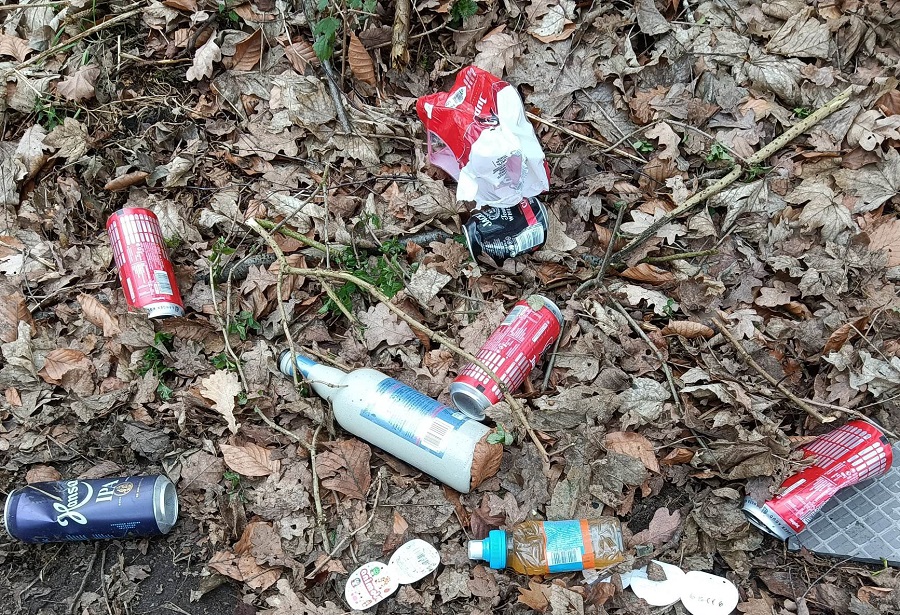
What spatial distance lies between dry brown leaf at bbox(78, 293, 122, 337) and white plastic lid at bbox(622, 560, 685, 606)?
2.40 metres

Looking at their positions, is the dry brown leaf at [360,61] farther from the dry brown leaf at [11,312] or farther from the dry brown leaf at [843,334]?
the dry brown leaf at [843,334]

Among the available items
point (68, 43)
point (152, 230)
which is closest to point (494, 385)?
point (152, 230)

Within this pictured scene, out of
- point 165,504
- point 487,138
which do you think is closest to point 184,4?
point 487,138

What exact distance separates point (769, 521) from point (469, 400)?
3.97ft

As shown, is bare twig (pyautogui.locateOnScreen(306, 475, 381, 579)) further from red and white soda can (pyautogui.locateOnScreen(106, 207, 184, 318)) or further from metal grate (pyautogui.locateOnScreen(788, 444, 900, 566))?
metal grate (pyautogui.locateOnScreen(788, 444, 900, 566))

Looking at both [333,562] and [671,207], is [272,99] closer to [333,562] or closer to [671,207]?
[671,207]

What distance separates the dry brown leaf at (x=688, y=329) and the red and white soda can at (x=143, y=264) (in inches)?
85.3

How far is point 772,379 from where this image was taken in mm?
2559

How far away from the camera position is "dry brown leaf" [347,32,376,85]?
3.26 meters

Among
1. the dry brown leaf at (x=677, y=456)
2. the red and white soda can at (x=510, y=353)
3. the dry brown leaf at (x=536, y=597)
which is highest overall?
the red and white soda can at (x=510, y=353)

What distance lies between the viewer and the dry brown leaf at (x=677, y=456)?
8.07 ft

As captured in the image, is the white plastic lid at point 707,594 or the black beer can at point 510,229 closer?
the white plastic lid at point 707,594

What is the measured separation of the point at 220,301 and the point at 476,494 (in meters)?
1.46

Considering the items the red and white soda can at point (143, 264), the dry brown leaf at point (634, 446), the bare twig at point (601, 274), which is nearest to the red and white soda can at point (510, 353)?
the bare twig at point (601, 274)
